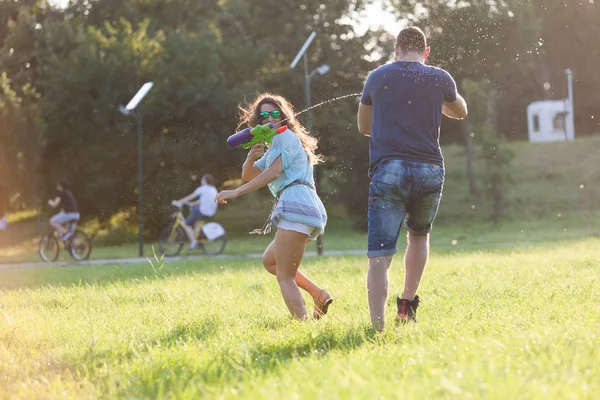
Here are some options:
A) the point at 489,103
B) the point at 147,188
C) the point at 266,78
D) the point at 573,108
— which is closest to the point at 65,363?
the point at 147,188

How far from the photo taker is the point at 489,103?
30.1 meters

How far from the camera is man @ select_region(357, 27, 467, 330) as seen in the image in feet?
17.6

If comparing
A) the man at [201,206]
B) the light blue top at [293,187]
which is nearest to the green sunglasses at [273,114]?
the light blue top at [293,187]

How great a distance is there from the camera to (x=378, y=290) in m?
5.31

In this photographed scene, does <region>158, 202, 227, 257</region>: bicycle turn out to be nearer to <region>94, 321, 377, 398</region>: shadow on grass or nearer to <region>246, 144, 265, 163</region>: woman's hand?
<region>246, 144, 265, 163</region>: woman's hand

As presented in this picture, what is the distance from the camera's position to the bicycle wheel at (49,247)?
19.4 metres

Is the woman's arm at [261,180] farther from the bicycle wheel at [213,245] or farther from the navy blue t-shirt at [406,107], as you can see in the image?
the bicycle wheel at [213,245]

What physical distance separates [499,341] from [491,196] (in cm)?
2709

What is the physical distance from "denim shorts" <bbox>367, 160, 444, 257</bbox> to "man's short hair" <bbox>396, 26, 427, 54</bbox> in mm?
723

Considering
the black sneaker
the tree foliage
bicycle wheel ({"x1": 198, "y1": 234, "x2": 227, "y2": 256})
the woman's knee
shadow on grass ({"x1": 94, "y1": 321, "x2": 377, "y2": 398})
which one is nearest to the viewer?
shadow on grass ({"x1": 94, "y1": 321, "x2": 377, "y2": 398})

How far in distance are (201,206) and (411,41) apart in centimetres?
1397

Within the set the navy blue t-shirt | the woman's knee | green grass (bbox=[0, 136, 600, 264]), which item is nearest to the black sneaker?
the navy blue t-shirt

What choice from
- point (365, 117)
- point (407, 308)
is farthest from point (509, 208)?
point (365, 117)

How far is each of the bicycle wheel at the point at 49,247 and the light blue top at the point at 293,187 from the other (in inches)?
561
